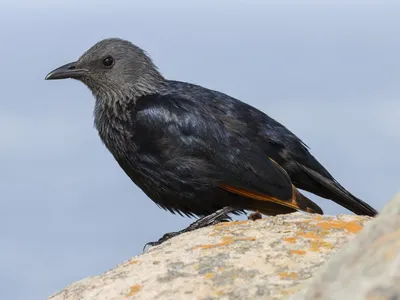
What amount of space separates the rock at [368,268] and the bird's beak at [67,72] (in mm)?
5802

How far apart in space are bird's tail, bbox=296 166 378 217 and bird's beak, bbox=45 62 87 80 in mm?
2494

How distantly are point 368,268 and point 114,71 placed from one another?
595cm

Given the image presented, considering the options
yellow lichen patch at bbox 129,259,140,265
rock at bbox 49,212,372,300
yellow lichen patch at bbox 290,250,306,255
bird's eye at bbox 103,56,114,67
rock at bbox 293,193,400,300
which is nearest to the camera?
rock at bbox 293,193,400,300

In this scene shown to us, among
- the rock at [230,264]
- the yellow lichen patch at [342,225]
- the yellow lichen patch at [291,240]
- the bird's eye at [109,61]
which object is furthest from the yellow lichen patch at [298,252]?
the bird's eye at [109,61]

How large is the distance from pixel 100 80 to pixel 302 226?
12.1 ft

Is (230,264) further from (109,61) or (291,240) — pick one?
(109,61)

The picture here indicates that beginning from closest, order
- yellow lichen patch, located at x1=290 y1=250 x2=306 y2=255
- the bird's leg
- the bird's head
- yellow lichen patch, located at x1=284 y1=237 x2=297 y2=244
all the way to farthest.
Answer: yellow lichen patch, located at x1=290 y1=250 x2=306 y2=255
yellow lichen patch, located at x1=284 y1=237 x2=297 y2=244
the bird's leg
the bird's head

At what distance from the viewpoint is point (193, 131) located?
24.3ft

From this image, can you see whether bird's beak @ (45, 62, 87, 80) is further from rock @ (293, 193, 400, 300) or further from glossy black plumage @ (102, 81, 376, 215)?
rock @ (293, 193, 400, 300)

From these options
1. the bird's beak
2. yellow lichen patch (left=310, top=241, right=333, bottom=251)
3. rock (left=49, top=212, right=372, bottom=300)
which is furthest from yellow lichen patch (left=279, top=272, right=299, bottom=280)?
the bird's beak

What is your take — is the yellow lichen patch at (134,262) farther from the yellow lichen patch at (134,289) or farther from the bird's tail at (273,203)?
the bird's tail at (273,203)

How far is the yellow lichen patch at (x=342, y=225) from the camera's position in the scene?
5360 mm

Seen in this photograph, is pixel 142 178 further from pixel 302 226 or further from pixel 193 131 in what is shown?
pixel 302 226

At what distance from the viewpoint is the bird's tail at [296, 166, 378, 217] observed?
7.69m
